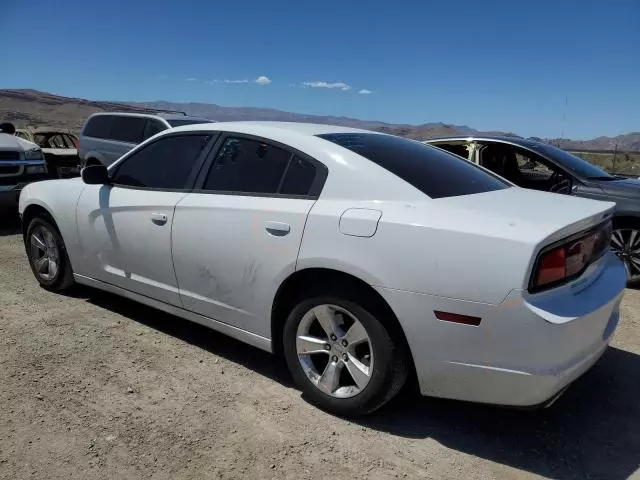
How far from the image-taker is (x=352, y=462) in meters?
2.56

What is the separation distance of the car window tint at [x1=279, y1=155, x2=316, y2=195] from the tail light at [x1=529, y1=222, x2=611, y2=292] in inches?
50.7

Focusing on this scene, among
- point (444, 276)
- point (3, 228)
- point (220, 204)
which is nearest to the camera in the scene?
point (444, 276)

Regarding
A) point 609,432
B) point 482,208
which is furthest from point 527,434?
point 482,208

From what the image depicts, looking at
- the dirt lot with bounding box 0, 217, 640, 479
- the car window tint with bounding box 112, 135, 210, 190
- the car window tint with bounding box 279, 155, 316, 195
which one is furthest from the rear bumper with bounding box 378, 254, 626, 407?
the car window tint with bounding box 112, 135, 210, 190

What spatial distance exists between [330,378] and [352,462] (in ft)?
1.61

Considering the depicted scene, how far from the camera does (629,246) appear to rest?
222 inches

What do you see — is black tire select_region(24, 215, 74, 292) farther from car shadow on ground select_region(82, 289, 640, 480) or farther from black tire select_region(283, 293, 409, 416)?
black tire select_region(283, 293, 409, 416)

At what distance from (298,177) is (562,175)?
4.23m

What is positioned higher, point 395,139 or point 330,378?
point 395,139

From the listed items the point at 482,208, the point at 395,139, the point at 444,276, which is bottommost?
the point at 444,276

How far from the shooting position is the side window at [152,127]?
396 inches

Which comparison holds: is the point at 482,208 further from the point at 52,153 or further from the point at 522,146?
the point at 52,153

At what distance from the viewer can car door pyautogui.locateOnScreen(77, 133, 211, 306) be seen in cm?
361

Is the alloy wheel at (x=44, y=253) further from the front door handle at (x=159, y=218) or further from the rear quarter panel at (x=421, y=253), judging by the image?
the rear quarter panel at (x=421, y=253)
